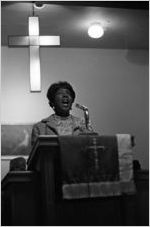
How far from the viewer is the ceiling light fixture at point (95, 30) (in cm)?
855

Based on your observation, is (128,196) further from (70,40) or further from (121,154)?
(70,40)

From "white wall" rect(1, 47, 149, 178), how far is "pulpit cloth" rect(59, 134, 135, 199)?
15.1 ft

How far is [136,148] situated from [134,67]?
1523 mm

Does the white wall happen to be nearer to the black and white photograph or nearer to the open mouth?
the black and white photograph

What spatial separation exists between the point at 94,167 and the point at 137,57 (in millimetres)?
5589

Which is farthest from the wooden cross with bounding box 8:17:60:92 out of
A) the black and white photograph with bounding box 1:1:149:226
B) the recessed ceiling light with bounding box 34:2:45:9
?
the recessed ceiling light with bounding box 34:2:45:9

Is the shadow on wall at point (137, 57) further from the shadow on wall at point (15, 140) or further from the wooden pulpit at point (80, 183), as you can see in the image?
the wooden pulpit at point (80, 183)

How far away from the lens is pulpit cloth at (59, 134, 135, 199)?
419 cm

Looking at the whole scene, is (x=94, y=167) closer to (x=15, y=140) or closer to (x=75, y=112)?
(x=15, y=140)

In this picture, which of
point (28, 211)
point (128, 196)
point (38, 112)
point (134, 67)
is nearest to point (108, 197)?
point (128, 196)

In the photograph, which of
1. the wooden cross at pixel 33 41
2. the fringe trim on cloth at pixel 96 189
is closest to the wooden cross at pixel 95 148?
the fringe trim on cloth at pixel 96 189

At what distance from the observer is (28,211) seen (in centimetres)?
429

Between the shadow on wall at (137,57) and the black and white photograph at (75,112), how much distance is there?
2 cm

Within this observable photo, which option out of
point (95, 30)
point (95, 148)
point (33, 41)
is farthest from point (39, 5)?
point (95, 148)
